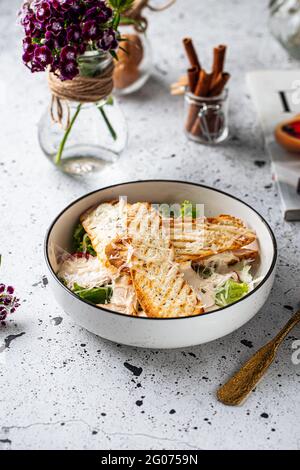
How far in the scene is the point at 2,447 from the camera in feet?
3.61

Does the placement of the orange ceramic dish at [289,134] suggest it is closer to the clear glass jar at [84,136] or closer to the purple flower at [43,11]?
the clear glass jar at [84,136]

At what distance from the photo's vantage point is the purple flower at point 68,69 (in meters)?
1.47

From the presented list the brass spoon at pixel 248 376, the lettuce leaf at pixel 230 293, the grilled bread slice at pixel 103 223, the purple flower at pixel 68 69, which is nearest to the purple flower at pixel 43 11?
the purple flower at pixel 68 69

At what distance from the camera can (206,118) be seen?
190cm

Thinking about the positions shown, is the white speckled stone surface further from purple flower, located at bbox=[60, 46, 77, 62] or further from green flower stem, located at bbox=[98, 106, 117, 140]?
purple flower, located at bbox=[60, 46, 77, 62]

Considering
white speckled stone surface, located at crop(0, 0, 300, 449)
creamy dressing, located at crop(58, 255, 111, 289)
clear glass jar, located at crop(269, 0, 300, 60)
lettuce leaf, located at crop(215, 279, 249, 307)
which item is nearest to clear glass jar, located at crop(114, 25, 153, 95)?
white speckled stone surface, located at crop(0, 0, 300, 449)

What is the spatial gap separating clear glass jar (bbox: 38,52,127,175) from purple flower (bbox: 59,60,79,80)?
20 centimetres

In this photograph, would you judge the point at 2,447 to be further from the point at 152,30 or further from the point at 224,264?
the point at 152,30

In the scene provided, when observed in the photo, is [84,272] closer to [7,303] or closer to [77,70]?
[7,303]

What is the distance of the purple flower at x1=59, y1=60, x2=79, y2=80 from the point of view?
1467mm

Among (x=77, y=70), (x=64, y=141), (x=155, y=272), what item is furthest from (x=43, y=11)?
(x=155, y=272)

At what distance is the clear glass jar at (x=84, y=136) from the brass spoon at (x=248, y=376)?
2.46 ft
